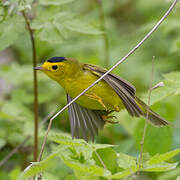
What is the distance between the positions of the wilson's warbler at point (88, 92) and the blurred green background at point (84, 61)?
8.0 inches

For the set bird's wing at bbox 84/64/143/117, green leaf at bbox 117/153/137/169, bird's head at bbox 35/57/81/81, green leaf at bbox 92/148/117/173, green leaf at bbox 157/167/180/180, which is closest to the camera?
green leaf at bbox 117/153/137/169

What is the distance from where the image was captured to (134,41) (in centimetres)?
798

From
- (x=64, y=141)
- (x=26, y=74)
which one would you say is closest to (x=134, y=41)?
(x=26, y=74)

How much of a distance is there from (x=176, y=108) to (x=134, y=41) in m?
2.90

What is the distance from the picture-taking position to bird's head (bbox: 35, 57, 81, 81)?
3924mm

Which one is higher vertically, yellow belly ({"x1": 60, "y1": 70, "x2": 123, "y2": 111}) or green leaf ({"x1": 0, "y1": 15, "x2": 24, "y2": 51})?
green leaf ({"x1": 0, "y1": 15, "x2": 24, "y2": 51})

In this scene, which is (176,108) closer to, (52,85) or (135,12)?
(52,85)

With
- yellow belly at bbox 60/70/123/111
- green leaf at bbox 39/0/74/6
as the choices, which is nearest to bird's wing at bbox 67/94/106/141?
yellow belly at bbox 60/70/123/111

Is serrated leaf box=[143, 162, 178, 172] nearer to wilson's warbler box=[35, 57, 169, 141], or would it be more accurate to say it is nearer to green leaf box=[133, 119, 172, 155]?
wilson's warbler box=[35, 57, 169, 141]

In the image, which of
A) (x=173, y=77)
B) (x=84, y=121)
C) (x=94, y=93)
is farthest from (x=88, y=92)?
(x=173, y=77)

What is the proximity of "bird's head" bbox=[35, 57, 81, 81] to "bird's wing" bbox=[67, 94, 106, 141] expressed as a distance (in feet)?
1.15

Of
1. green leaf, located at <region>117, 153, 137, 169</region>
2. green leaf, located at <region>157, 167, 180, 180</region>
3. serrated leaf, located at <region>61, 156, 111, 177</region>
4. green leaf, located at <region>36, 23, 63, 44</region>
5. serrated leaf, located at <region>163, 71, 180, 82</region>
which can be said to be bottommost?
green leaf, located at <region>157, 167, 180, 180</region>

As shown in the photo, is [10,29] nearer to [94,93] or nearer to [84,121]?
[94,93]

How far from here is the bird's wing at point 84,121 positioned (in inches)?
165
